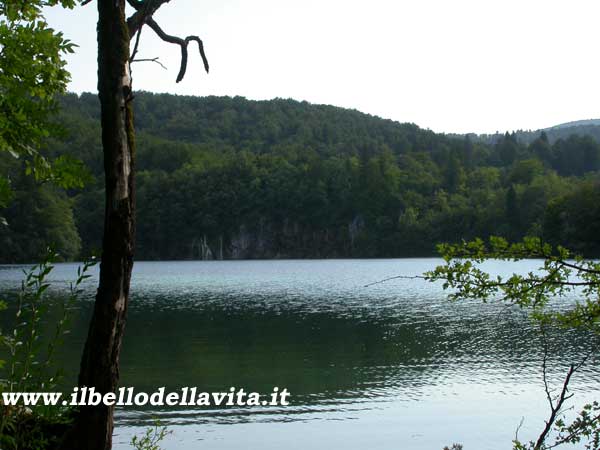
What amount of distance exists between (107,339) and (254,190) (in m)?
145

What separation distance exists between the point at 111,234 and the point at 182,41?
1412 millimetres

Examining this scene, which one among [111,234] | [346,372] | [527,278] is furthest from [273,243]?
[527,278]

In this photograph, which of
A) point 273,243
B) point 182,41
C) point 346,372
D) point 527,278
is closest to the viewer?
point 527,278

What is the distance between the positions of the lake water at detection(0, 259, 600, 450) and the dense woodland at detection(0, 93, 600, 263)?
8182 cm

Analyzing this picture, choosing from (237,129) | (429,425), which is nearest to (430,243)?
(237,129)

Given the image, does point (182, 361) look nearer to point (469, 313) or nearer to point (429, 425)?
point (429, 425)

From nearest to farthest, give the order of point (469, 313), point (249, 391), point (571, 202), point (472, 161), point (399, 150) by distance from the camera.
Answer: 1. point (249, 391)
2. point (469, 313)
3. point (571, 202)
4. point (472, 161)
5. point (399, 150)

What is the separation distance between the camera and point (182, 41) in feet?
15.3

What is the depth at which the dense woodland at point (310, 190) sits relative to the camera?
125500 millimetres

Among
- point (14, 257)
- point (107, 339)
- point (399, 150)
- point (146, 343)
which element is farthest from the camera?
point (399, 150)

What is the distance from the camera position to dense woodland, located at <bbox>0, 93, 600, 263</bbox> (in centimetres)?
12550

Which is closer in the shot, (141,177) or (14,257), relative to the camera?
(14,257)

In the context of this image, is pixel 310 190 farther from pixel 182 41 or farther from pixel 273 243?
pixel 182 41

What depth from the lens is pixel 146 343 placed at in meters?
26.0
